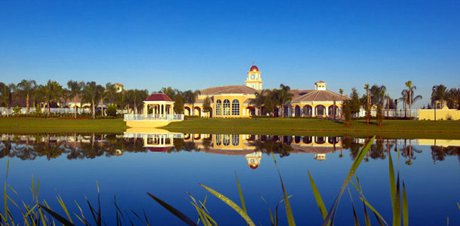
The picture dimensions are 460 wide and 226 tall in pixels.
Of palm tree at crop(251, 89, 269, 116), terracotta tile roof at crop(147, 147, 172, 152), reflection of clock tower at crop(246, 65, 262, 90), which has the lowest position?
terracotta tile roof at crop(147, 147, 172, 152)

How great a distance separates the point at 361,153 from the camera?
5.81 feet

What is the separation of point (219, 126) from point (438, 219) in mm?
39682

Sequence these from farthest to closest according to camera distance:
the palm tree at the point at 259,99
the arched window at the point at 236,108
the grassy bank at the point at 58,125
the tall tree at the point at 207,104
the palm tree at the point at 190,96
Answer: the palm tree at the point at 190,96 < the tall tree at the point at 207,104 < the arched window at the point at 236,108 < the palm tree at the point at 259,99 < the grassy bank at the point at 58,125

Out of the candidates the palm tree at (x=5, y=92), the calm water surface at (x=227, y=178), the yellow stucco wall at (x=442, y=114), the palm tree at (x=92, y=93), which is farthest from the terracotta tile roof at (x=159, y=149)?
the palm tree at (x=5, y=92)

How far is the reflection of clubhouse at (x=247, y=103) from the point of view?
68.2 m

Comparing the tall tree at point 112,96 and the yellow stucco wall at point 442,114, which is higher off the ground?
the tall tree at point 112,96

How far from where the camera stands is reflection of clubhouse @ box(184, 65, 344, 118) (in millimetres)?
68250

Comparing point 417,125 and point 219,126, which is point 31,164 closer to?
point 219,126

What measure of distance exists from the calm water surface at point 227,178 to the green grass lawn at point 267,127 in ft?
51.6

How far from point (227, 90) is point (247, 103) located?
4327 mm

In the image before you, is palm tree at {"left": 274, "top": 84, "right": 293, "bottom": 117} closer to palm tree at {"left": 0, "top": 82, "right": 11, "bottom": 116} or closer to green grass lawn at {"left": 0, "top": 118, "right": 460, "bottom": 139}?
green grass lawn at {"left": 0, "top": 118, "right": 460, "bottom": 139}

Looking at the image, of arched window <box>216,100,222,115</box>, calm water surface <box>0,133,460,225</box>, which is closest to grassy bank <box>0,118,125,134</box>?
calm water surface <box>0,133,460,225</box>

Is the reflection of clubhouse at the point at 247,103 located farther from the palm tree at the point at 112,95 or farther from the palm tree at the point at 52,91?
the palm tree at the point at 52,91

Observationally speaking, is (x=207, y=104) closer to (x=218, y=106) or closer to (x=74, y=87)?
(x=218, y=106)
